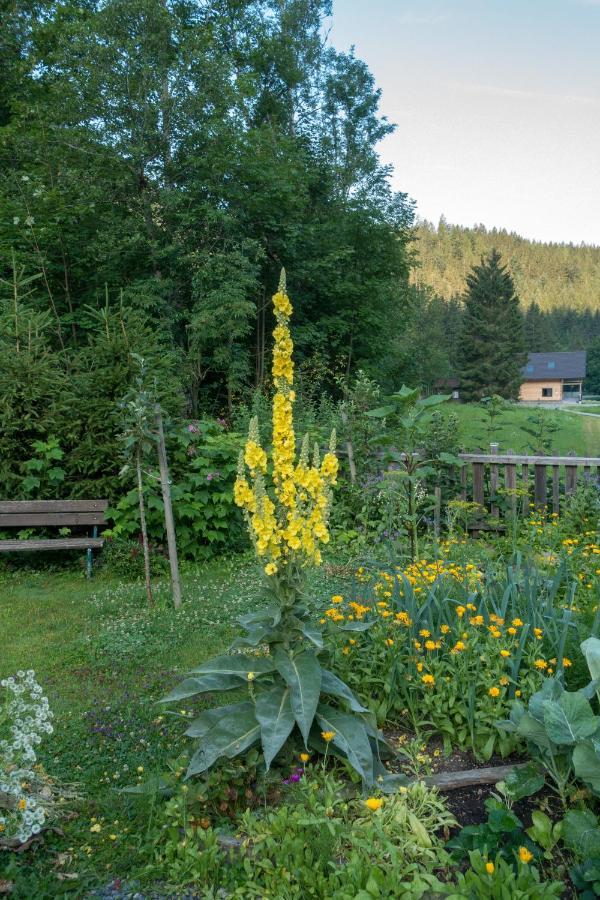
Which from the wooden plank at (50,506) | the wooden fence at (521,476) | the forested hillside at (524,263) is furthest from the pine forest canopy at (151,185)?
the forested hillside at (524,263)

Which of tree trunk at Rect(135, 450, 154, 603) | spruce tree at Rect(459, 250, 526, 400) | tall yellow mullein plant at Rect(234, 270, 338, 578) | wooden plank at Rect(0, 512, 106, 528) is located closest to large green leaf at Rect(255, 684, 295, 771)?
tall yellow mullein plant at Rect(234, 270, 338, 578)

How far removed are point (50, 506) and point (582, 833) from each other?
6.28m

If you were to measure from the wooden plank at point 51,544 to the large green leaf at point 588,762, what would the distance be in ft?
18.4

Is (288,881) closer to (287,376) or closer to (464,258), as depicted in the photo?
(287,376)

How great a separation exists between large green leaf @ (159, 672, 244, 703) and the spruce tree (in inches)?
1821

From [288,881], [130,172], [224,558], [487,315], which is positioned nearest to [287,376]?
[288,881]

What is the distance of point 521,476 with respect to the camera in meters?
8.37

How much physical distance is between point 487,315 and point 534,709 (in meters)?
49.6

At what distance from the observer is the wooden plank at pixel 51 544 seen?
265 inches

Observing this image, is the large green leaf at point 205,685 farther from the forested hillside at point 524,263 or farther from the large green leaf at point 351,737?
the forested hillside at point 524,263

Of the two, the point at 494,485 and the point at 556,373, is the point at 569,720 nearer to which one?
the point at 494,485

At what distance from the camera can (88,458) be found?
7.27 meters

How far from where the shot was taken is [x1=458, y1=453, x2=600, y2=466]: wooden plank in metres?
7.64

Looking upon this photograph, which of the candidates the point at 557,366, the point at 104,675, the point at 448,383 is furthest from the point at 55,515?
the point at 557,366
